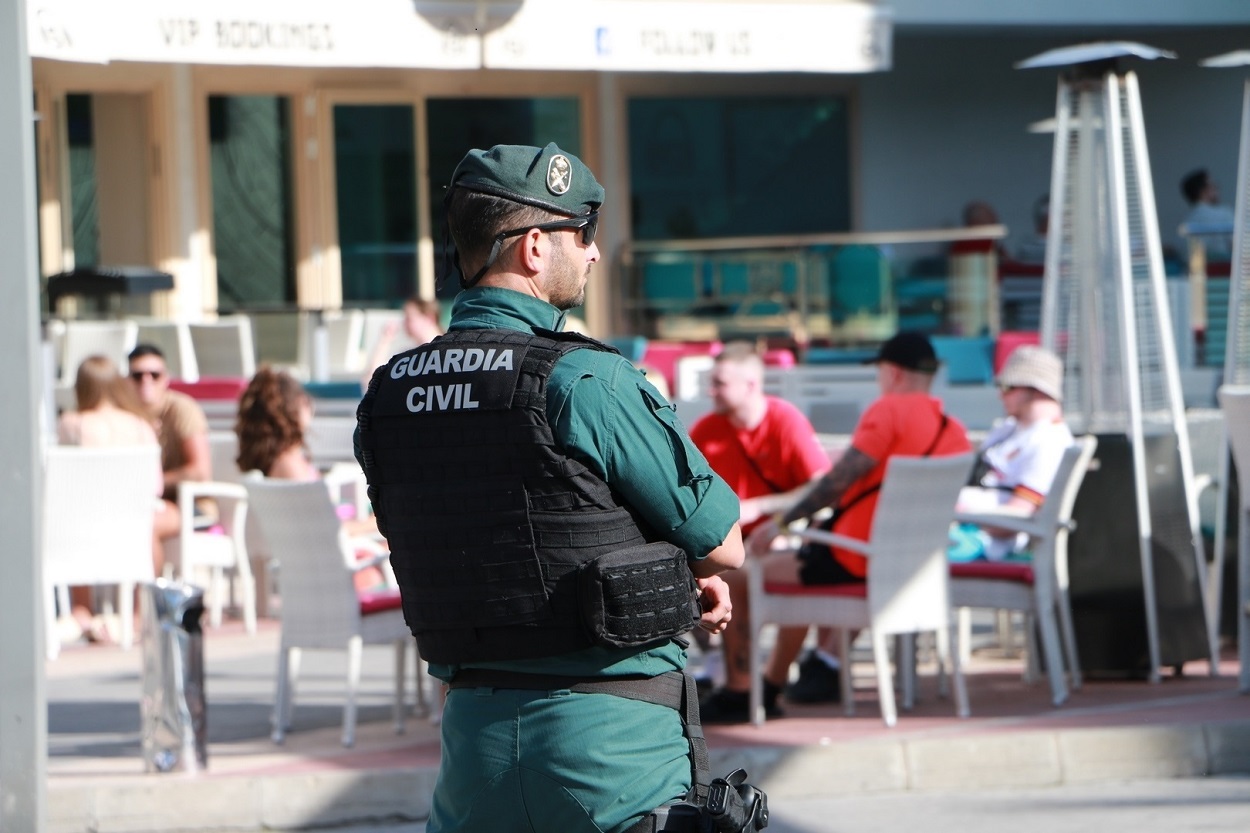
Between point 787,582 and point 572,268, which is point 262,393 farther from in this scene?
point 572,268

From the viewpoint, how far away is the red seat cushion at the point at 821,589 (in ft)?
22.5

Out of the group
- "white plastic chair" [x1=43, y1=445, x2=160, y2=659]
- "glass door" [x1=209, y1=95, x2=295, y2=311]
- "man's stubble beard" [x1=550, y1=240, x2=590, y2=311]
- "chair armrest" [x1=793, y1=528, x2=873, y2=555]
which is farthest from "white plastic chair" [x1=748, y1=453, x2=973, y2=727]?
"glass door" [x1=209, y1=95, x2=295, y2=311]

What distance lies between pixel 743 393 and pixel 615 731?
14.1 feet

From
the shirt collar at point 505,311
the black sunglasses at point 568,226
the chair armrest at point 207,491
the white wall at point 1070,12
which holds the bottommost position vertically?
the chair armrest at point 207,491

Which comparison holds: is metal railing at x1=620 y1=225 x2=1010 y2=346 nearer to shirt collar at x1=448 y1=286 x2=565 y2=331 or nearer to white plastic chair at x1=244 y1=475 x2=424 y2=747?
white plastic chair at x1=244 y1=475 x2=424 y2=747

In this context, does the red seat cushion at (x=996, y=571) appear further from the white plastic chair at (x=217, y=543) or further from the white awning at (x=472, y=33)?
the white awning at (x=472, y=33)

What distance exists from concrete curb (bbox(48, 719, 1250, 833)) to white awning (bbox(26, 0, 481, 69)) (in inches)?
160

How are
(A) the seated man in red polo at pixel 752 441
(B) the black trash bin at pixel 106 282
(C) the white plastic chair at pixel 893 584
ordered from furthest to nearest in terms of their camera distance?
(B) the black trash bin at pixel 106 282
(A) the seated man in red polo at pixel 752 441
(C) the white plastic chair at pixel 893 584

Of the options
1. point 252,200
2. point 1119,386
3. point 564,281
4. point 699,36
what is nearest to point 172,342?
point 252,200

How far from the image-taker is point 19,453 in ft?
12.9

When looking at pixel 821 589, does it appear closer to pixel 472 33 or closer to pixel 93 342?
pixel 472 33

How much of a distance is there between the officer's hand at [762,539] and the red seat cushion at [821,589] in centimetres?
14

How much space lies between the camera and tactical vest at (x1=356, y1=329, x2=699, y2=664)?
281cm

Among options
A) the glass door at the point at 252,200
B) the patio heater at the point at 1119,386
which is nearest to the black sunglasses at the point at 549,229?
the patio heater at the point at 1119,386
